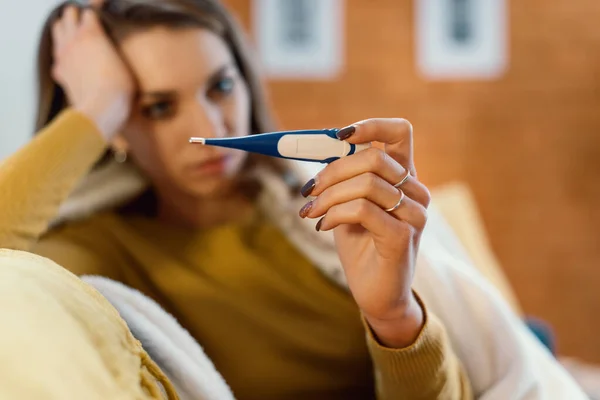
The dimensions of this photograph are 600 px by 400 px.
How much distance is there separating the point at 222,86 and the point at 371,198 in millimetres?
468

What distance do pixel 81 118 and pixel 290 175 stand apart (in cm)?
36

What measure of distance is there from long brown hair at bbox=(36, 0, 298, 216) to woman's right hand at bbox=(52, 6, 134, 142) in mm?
25

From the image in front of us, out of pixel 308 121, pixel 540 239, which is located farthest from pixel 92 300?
pixel 540 239

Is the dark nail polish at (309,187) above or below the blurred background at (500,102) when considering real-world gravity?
above

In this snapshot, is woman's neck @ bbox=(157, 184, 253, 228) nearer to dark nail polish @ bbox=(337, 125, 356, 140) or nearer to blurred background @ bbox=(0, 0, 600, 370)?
dark nail polish @ bbox=(337, 125, 356, 140)

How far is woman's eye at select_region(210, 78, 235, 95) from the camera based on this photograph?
0.91 meters

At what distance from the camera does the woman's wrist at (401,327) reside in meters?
0.61

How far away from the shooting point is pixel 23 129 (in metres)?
1.25

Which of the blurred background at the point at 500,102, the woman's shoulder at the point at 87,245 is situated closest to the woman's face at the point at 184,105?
the woman's shoulder at the point at 87,245

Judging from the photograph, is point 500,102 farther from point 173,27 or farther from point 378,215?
point 378,215

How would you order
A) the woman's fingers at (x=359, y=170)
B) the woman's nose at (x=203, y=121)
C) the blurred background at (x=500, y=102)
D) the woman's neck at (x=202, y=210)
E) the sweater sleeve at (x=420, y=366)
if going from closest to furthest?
the woman's fingers at (x=359, y=170), the sweater sleeve at (x=420, y=366), the woman's nose at (x=203, y=121), the woman's neck at (x=202, y=210), the blurred background at (x=500, y=102)

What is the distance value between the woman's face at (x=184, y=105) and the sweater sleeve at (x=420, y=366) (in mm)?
385

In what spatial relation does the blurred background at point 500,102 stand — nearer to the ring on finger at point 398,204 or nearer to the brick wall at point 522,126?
the brick wall at point 522,126

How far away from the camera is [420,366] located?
24.4 inches
